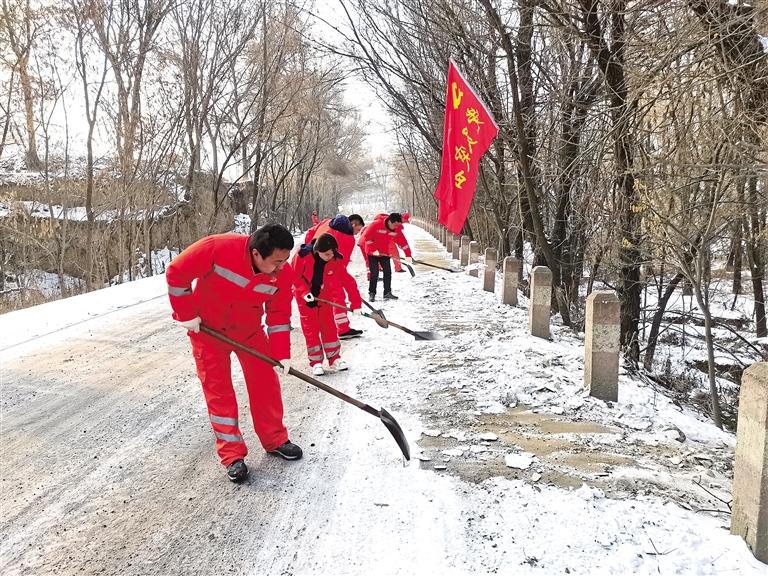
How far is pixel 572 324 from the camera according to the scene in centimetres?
837

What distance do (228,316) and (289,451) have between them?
38.4 inches

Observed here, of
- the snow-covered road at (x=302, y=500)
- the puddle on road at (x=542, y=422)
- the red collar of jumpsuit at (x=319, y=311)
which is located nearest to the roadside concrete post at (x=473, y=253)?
the red collar of jumpsuit at (x=319, y=311)

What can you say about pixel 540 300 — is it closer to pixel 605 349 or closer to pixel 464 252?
pixel 605 349

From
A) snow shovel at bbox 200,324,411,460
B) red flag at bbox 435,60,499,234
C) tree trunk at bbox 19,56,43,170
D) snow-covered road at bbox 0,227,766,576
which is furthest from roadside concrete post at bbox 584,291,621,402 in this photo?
tree trunk at bbox 19,56,43,170

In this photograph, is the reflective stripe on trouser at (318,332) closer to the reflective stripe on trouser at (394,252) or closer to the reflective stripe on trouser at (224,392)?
the reflective stripe on trouser at (224,392)

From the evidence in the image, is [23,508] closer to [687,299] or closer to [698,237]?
[698,237]

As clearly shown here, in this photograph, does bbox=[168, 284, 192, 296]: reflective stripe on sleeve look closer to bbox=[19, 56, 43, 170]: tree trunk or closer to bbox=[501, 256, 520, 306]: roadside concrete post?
bbox=[501, 256, 520, 306]: roadside concrete post

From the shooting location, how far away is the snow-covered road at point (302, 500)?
8.39 ft

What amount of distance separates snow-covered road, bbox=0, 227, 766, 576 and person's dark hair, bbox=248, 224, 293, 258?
1409 mm

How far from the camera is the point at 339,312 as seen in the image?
6980 mm

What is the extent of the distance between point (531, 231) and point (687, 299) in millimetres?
12107

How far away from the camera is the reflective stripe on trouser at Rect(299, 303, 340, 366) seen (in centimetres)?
568

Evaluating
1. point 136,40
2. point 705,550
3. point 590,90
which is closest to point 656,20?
point 590,90

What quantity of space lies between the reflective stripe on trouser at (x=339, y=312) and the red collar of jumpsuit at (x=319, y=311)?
35mm
